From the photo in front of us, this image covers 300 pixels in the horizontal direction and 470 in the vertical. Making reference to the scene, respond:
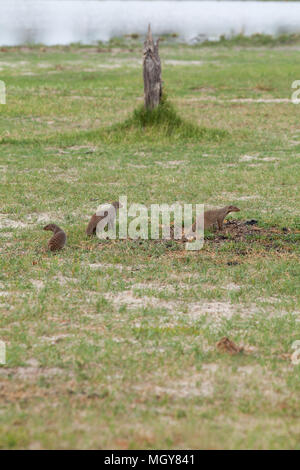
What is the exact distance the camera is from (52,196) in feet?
33.7

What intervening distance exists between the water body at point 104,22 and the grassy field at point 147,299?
25584mm

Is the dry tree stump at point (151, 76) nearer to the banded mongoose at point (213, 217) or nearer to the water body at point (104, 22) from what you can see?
the banded mongoose at point (213, 217)

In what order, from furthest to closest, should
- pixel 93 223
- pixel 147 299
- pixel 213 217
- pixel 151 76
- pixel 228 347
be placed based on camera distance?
1. pixel 151 76
2. pixel 213 217
3. pixel 93 223
4. pixel 147 299
5. pixel 228 347

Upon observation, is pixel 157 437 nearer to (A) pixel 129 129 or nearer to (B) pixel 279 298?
(B) pixel 279 298

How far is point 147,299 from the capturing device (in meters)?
6.21

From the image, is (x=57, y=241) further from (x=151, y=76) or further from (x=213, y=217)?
(x=151, y=76)

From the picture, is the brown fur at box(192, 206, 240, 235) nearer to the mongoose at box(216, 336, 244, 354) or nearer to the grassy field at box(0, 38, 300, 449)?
the grassy field at box(0, 38, 300, 449)

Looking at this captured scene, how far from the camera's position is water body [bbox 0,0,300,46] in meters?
43.2

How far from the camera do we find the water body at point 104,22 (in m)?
43.2

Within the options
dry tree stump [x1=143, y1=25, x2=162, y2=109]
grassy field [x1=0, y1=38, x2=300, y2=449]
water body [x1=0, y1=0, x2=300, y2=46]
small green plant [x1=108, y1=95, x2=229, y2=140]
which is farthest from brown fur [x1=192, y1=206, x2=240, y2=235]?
water body [x1=0, y1=0, x2=300, y2=46]

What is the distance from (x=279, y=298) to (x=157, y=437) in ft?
8.82

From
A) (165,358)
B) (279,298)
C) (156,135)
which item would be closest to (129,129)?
(156,135)

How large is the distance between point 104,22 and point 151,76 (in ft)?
131

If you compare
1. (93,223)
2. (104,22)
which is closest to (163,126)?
(93,223)
